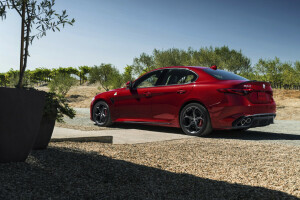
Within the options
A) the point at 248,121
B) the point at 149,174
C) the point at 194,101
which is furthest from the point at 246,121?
the point at 149,174

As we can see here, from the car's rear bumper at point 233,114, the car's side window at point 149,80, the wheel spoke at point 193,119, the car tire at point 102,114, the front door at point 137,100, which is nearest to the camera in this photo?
the car's rear bumper at point 233,114

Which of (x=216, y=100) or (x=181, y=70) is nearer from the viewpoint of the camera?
(x=216, y=100)

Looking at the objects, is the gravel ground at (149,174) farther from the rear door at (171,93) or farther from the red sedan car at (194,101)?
the rear door at (171,93)

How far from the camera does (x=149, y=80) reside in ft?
28.0

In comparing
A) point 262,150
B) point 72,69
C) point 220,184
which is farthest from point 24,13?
point 72,69

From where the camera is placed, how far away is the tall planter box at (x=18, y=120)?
3.30m

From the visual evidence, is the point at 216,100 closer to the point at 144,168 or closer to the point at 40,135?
the point at 144,168

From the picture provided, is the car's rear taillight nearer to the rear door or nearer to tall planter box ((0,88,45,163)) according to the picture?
the rear door

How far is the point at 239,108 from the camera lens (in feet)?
22.7

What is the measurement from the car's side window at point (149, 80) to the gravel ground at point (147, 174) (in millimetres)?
3276

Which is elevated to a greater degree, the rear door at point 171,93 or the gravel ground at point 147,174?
the rear door at point 171,93

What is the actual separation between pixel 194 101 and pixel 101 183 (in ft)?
14.7

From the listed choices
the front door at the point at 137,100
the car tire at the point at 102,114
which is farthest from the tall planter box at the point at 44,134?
the car tire at the point at 102,114

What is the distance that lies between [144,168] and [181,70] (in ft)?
14.6
